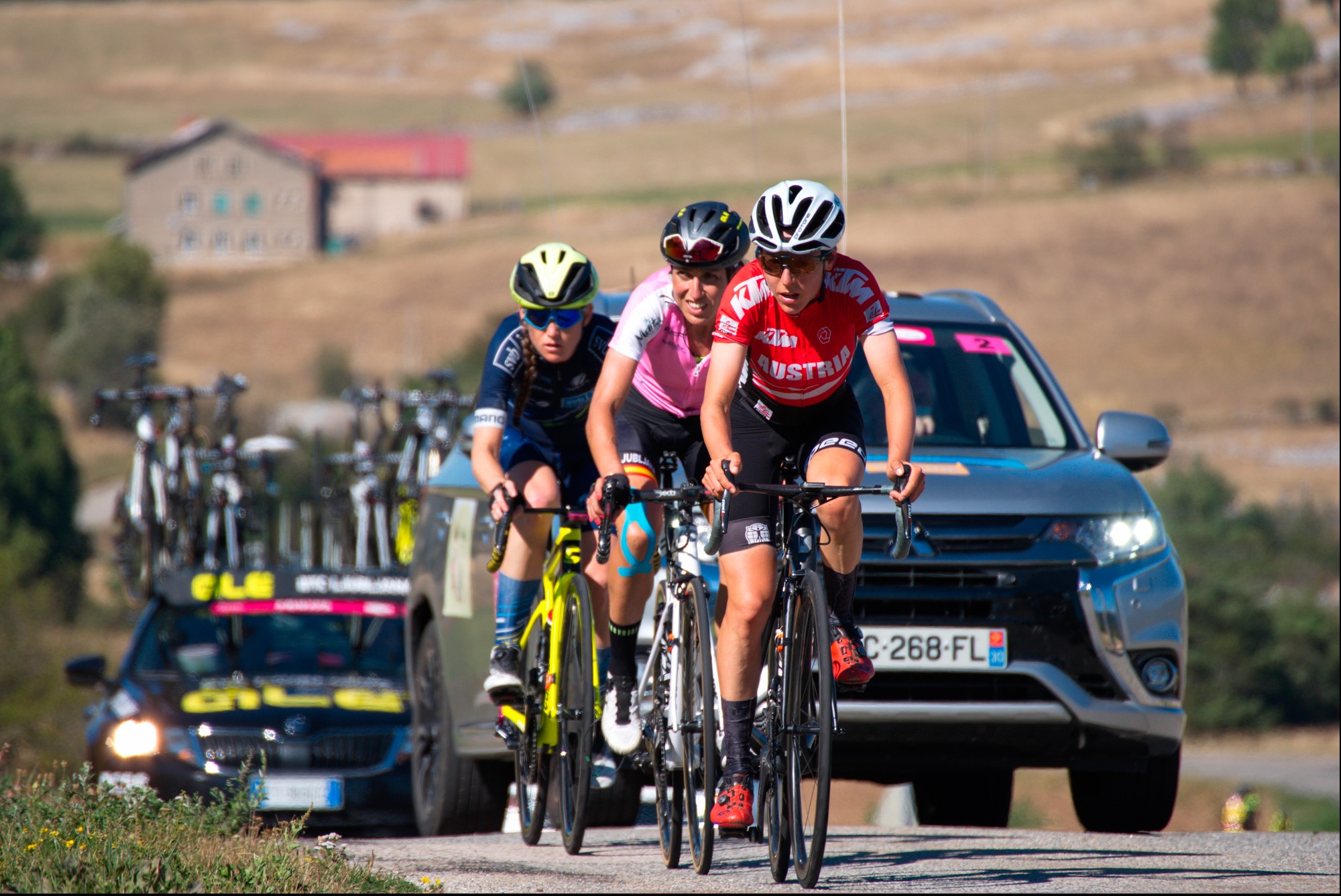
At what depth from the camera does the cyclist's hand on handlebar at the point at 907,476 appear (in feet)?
18.0

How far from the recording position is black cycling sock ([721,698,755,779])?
5.69m

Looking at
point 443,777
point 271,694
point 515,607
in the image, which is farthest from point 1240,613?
point 515,607

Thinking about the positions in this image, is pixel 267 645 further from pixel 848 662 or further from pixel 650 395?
pixel 848 662

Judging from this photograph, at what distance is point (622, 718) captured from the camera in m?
6.62

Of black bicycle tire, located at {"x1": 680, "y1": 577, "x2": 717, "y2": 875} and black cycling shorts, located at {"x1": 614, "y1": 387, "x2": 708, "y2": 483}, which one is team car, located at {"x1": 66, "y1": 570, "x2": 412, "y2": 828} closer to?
black cycling shorts, located at {"x1": 614, "y1": 387, "x2": 708, "y2": 483}

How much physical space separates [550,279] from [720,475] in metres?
1.48

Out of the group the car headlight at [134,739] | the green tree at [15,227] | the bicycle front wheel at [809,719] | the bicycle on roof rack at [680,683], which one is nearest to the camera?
the bicycle front wheel at [809,719]

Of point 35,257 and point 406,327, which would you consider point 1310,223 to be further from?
point 35,257

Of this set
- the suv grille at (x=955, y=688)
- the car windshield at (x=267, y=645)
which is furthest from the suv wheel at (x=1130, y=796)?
the car windshield at (x=267, y=645)

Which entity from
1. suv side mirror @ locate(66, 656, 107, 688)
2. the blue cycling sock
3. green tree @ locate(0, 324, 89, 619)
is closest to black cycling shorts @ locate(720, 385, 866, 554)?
the blue cycling sock

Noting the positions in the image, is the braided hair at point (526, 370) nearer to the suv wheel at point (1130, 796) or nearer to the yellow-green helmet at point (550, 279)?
the yellow-green helmet at point (550, 279)

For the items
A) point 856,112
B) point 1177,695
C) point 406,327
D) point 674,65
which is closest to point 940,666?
point 1177,695

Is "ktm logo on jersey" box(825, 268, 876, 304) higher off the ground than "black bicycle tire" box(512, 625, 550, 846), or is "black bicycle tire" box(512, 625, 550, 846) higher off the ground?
"ktm logo on jersey" box(825, 268, 876, 304)

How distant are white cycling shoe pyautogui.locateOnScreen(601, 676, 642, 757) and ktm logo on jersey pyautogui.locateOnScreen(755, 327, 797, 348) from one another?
1509 mm
